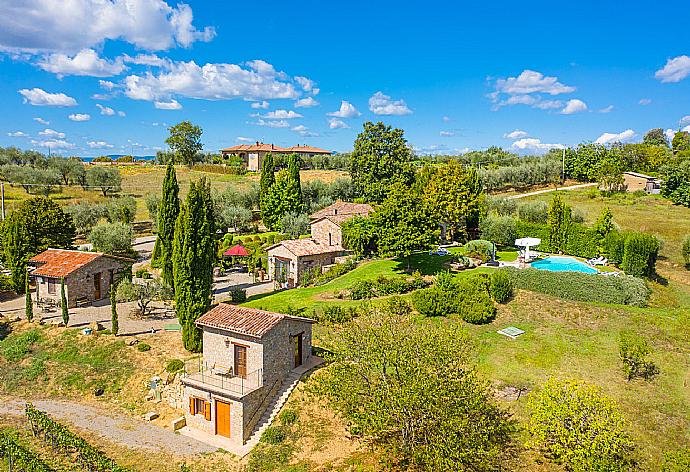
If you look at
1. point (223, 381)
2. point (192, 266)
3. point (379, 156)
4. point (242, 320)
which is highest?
point (379, 156)

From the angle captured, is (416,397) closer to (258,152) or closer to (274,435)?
(274,435)

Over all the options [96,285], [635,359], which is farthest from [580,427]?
[96,285]

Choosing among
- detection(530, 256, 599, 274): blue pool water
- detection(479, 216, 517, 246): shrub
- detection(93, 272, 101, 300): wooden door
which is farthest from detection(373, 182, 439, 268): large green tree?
detection(93, 272, 101, 300): wooden door

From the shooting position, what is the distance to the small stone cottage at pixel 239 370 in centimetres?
2206

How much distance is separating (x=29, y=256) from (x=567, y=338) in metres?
38.5

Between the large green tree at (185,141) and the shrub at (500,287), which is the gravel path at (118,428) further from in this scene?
the large green tree at (185,141)

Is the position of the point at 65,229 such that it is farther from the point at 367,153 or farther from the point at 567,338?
the point at 567,338

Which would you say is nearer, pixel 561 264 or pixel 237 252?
pixel 561 264

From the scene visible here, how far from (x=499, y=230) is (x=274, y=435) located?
106ft

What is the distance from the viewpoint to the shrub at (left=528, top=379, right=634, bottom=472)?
52.9 feet

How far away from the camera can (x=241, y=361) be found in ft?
76.5

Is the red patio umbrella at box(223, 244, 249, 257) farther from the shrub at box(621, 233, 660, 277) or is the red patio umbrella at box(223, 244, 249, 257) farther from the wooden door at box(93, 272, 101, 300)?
the shrub at box(621, 233, 660, 277)

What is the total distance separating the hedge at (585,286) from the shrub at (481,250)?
299 inches

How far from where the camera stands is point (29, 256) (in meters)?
38.1
